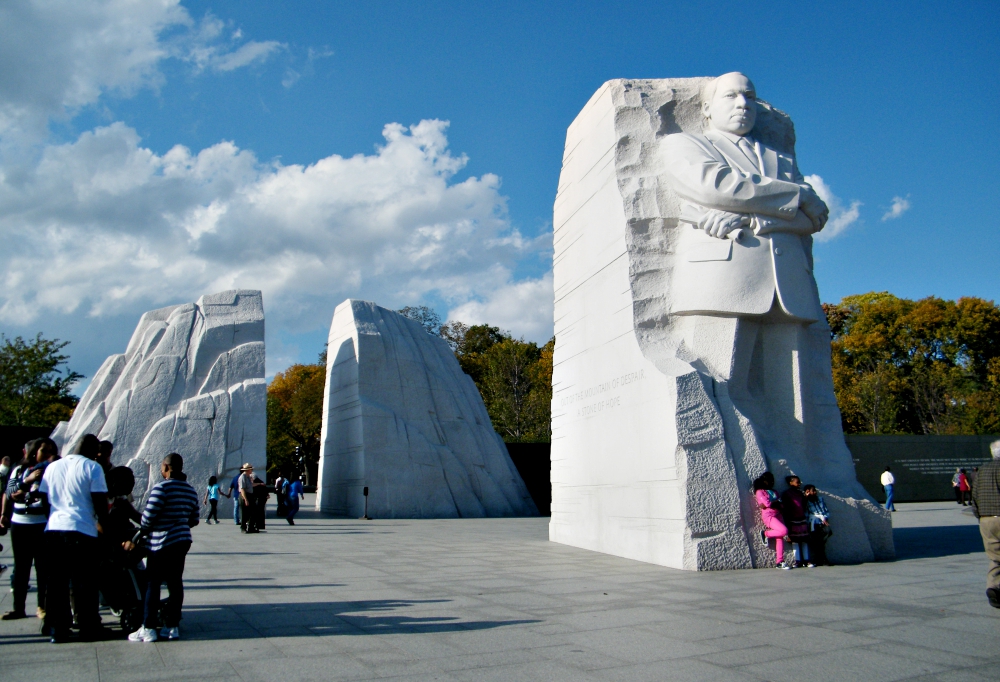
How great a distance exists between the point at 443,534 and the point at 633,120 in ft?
25.0

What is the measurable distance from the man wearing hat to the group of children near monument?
9139 millimetres

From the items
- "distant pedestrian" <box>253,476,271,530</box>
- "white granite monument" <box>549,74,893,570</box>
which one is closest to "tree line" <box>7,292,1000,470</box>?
"distant pedestrian" <box>253,476,271,530</box>

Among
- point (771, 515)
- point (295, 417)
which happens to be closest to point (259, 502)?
point (771, 515)

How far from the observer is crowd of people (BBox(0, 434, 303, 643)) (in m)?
4.54

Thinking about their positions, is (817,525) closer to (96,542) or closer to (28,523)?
(96,542)

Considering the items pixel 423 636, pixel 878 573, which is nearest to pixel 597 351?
pixel 878 573

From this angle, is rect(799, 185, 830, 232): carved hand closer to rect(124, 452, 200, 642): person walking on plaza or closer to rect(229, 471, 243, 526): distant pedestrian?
rect(124, 452, 200, 642): person walking on plaza

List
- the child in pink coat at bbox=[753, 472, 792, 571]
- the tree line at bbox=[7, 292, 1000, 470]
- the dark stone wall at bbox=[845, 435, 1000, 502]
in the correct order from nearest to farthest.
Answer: the child in pink coat at bbox=[753, 472, 792, 571]
the dark stone wall at bbox=[845, 435, 1000, 502]
the tree line at bbox=[7, 292, 1000, 470]

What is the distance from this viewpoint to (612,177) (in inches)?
382

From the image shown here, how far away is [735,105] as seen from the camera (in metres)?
9.20

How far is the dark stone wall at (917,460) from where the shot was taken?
74.9 ft

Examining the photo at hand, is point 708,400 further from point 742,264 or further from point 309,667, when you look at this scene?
point 309,667

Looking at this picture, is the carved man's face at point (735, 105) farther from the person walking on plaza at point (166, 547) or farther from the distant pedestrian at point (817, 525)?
the person walking on plaza at point (166, 547)

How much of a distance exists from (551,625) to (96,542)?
3019 mm
